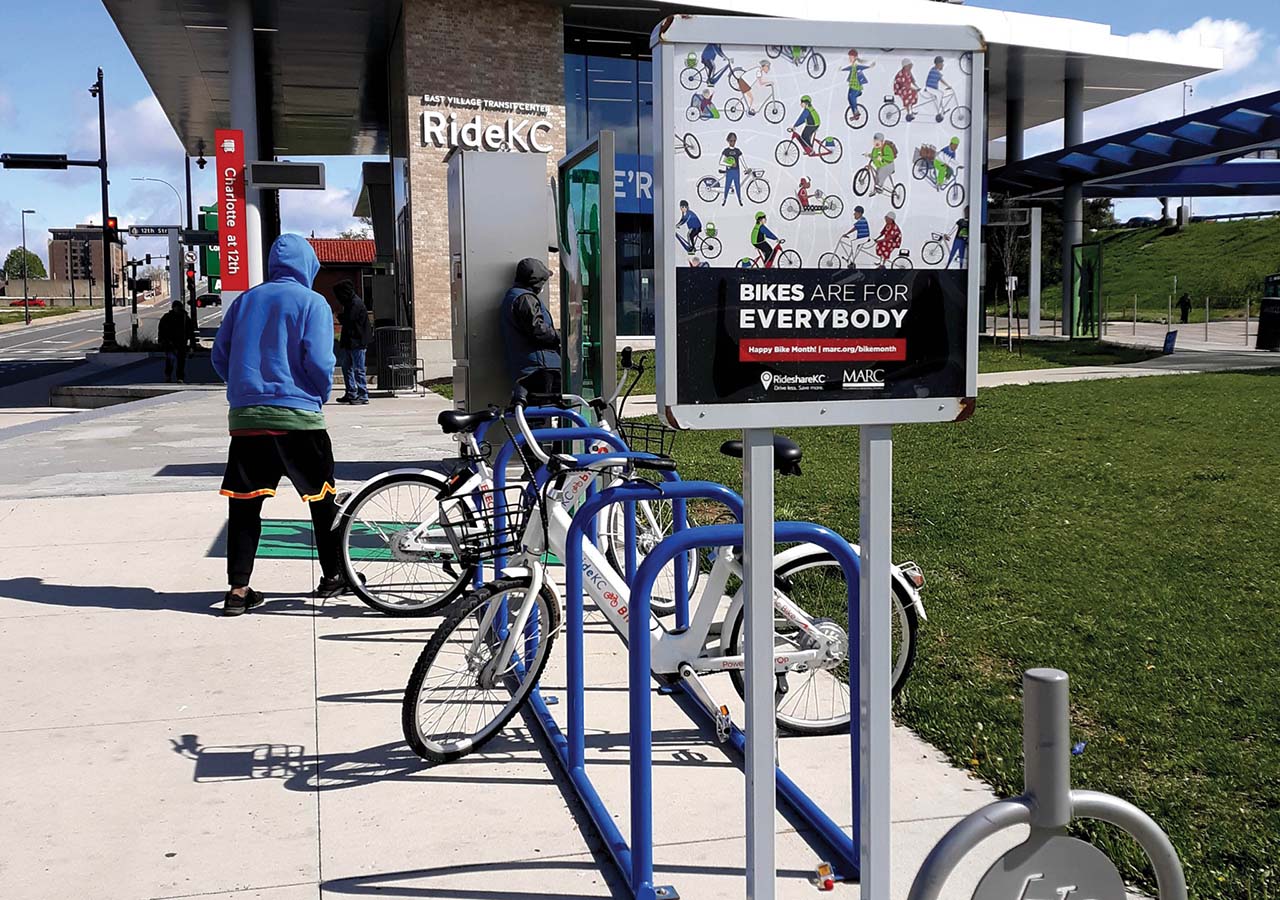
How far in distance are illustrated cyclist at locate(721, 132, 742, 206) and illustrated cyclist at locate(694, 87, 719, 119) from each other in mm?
61

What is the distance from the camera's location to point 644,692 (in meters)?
3.57

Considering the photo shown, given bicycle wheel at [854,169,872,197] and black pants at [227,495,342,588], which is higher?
bicycle wheel at [854,169,872,197]

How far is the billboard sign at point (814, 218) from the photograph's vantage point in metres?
2.83

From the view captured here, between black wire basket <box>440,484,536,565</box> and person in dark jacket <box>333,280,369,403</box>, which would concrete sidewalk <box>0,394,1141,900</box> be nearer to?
black wire basket <box>440,484,536,565</box>

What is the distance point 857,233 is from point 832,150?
0.20 metres

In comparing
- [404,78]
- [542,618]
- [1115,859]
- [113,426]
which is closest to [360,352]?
[113,426]

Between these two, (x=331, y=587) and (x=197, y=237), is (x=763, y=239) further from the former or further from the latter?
(x=197, y=237)

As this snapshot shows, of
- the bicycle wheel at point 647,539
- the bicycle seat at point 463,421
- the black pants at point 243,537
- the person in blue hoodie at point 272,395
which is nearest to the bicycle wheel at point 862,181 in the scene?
the bicycle seat at point 463,421

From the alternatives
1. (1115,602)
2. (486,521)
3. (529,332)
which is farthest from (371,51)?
(486,521)

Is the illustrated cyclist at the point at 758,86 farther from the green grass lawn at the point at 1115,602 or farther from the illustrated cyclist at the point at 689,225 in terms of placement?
the green grass lawn at the point at 1115,602

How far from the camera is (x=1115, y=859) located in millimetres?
3613

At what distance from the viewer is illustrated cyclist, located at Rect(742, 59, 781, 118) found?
2846 mm

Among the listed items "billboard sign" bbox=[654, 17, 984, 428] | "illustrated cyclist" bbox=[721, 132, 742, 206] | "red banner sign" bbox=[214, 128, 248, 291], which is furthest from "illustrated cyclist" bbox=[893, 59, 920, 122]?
"red banner sign" bbox=[214, 128, 248, 291]

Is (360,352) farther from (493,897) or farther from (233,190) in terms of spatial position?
(493,897)
